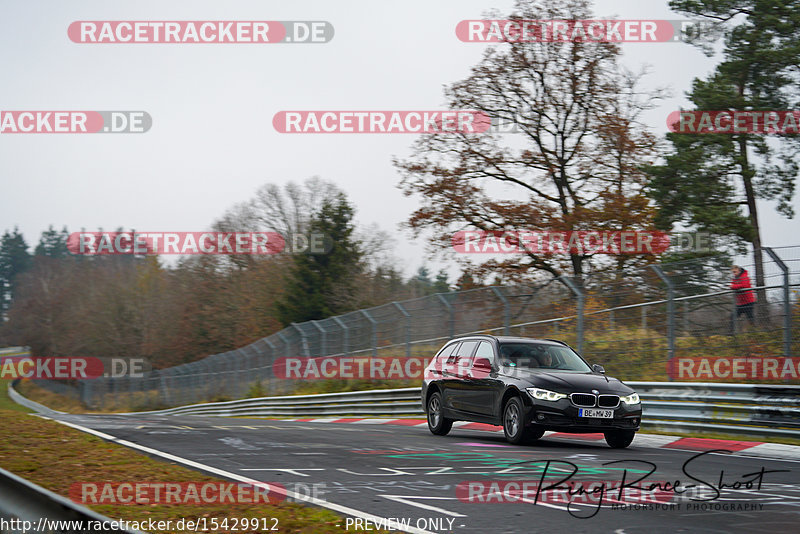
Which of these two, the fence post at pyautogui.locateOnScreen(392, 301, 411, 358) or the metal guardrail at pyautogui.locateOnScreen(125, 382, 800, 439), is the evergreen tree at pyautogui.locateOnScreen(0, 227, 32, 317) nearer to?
the fence post at pyautogui.locateOnScreen(392, 301, 411, 358)

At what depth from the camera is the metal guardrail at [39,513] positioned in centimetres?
389

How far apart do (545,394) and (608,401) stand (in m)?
0.90

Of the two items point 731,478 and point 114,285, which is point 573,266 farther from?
point 114,285

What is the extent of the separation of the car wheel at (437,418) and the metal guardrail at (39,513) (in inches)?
417

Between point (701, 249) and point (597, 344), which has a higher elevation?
point (701, 249)

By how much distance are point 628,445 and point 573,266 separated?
55.4 feet

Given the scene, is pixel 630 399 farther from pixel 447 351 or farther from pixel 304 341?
pixel 304 341

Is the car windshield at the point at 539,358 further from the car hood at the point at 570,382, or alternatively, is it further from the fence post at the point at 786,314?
the fence post at the point at 786,314

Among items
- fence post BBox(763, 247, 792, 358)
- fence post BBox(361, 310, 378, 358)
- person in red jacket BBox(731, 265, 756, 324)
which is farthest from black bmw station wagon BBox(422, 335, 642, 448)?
fence post BBox(361, 310, 378, 358)

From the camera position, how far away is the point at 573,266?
1153 inches

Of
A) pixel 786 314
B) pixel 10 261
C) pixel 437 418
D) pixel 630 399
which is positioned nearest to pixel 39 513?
pixel 630 399

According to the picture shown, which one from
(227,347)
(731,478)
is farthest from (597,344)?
(227,347)

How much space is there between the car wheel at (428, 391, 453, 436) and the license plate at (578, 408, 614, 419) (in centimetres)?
318

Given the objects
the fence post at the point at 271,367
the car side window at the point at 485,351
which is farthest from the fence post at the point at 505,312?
the fence post at the point at 271,367
